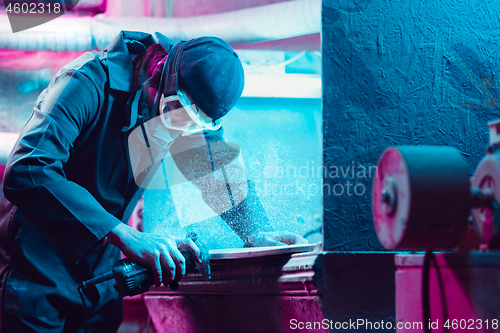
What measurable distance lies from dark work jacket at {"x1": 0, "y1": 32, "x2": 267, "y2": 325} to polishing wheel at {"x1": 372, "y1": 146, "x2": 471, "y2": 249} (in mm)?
812

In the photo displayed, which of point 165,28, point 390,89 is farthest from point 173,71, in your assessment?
point 165,28

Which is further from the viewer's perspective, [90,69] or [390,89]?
[90,69]

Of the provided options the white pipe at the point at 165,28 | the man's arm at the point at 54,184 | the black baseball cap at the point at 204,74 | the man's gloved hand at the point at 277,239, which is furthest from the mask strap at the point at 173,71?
the white pipe at the point at 165,28

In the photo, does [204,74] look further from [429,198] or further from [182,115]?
[429,198]

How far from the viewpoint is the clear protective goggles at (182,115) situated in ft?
4.09

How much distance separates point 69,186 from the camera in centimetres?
105

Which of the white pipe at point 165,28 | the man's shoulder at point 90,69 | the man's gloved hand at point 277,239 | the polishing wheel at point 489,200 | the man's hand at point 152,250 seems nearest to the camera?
the polishing wheel at point 489,200

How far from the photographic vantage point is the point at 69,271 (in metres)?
1.28

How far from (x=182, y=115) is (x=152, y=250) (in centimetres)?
47

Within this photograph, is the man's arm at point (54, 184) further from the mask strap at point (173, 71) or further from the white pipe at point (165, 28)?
the white pipe at point (165, 28)

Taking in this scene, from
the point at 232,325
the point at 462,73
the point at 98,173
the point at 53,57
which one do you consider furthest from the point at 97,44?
the point at 462,73

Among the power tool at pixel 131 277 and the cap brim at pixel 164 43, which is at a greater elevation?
the cap brim at pixel 164 43

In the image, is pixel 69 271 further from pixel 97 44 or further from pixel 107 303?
pixel 97 44

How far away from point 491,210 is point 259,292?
0.73 meters
